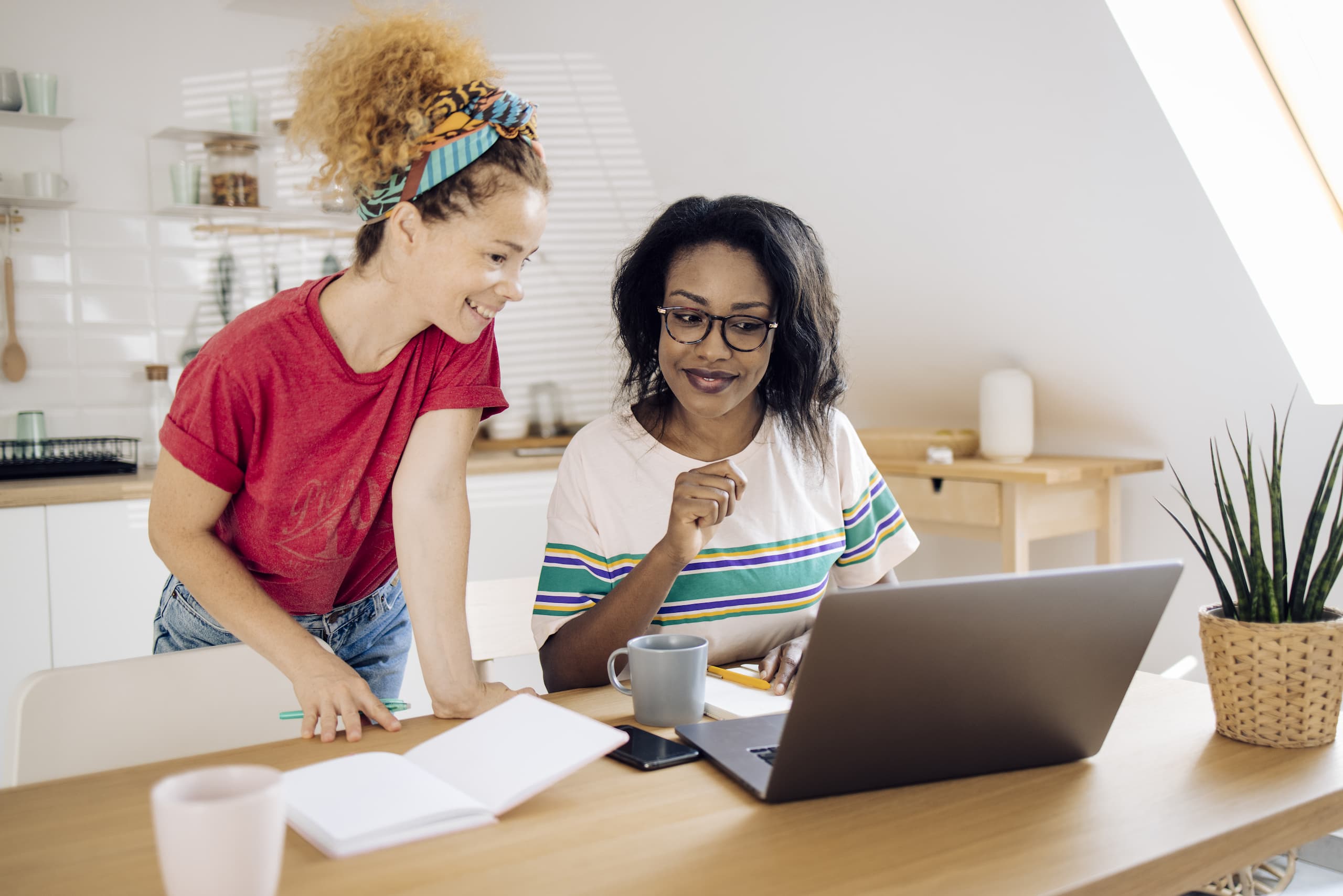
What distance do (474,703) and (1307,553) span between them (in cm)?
80

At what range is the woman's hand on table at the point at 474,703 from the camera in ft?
3.58

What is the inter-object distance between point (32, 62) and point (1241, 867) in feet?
11.5

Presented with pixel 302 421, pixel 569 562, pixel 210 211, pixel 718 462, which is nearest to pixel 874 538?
pixel 718 462

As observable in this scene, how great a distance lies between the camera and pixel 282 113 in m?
3.43

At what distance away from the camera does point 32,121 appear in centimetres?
303

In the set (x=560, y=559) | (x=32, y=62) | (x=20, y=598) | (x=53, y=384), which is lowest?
(x=20, y=598)

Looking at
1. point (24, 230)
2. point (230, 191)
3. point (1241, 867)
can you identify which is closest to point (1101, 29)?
point (1241, 867)

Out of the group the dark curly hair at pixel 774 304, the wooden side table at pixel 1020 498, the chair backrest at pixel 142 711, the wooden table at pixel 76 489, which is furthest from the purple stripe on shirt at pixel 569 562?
the wooden side table at pixel 1020 498

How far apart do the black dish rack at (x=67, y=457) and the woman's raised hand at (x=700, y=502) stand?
213 centimetres

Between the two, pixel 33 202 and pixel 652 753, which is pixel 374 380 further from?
pixel 33 202

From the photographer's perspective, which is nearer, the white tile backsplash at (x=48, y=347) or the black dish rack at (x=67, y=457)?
the black dish rack at (x=67, y=457)

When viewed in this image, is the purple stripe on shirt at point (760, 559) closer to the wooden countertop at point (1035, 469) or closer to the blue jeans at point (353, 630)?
the blue jeans at point (353, 630)

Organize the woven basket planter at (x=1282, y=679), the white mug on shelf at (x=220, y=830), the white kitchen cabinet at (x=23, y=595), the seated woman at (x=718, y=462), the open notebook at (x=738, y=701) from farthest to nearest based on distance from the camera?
the white kitchen cabinet at (x=23, y=595) < the seated woman at (x=718, y=462) < the open notebook at (x=738, y=701) < the woven basket planter at (x=1282, y=679) < the white mug on shelf at (x=220, y=830)

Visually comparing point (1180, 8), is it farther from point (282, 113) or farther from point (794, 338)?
point (282, 113)
